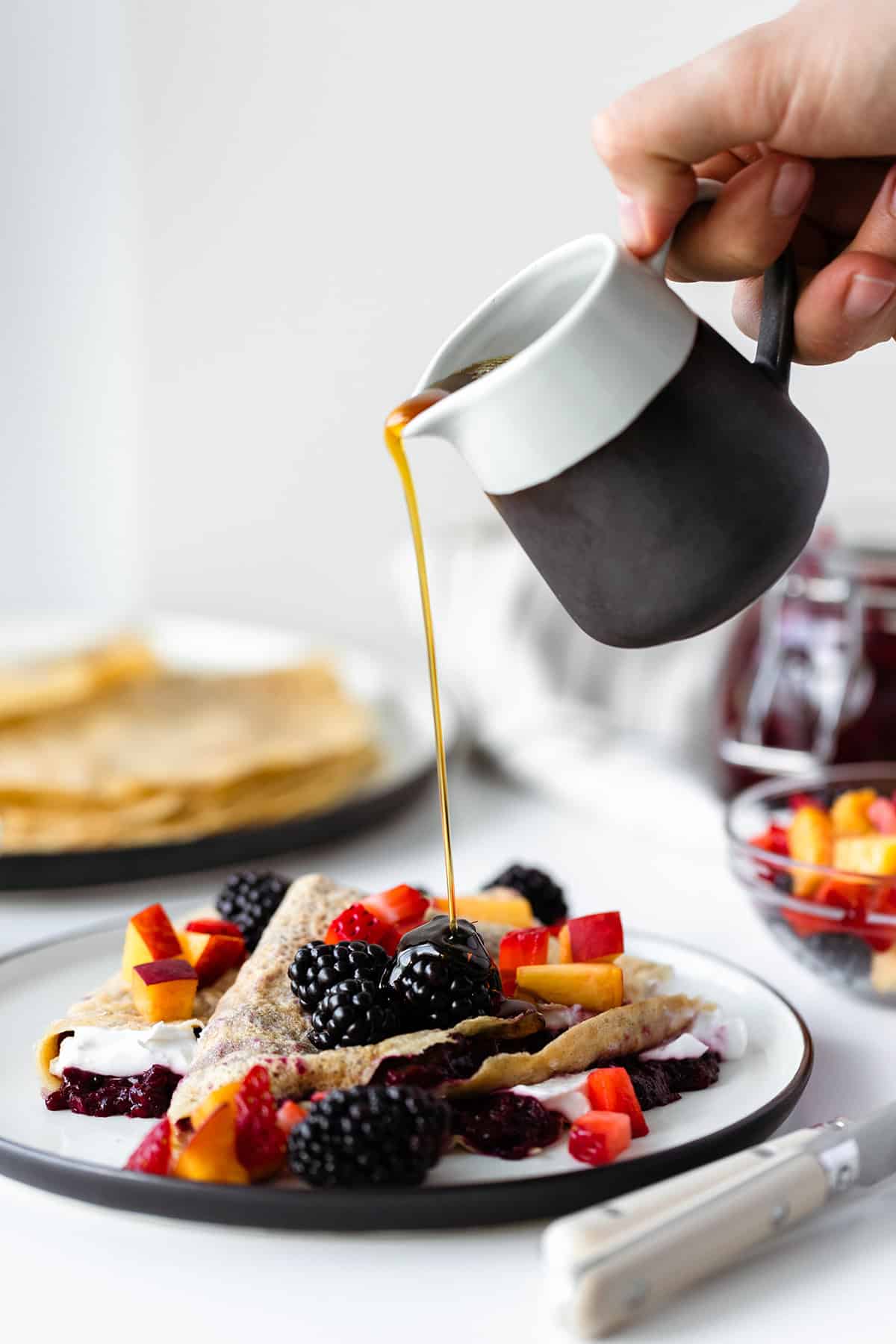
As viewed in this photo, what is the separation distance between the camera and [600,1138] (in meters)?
1.08

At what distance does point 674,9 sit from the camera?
10.8 feet

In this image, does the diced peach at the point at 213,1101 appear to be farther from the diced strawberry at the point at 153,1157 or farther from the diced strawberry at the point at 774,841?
the diced strawberry at the point at 774,841

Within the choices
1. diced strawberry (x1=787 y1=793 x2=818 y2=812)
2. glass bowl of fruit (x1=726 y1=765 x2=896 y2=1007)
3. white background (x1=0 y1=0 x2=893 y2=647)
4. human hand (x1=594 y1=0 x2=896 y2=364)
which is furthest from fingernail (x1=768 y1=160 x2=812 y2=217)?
white background (x1=0 y1=0 x2=893 y2=647)

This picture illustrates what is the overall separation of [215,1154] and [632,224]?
798mm

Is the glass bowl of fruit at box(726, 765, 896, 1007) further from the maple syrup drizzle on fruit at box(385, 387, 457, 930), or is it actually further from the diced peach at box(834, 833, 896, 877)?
the maple syrup drizzle on fruit at box(385, 387, 457, 930)

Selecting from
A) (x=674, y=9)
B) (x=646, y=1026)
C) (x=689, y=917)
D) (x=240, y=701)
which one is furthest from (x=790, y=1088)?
(x=674, y=9)

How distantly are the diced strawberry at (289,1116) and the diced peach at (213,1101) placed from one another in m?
0.04

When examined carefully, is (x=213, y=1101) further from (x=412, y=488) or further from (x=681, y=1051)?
(x=412, y=488)

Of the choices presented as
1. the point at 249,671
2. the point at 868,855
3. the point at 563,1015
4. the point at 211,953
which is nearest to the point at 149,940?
the point at 211,953

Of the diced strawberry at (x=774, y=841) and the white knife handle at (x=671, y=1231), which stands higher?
the diced strawberry at (x=774, y=841)

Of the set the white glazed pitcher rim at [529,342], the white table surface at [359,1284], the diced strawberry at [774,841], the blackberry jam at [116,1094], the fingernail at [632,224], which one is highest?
the fingernail at [632,224]

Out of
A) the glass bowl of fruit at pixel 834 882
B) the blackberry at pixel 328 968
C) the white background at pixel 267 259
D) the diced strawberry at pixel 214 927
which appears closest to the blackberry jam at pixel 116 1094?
the blackberry at pixel 328 968

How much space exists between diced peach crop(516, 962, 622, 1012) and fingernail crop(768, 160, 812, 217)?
668 mm

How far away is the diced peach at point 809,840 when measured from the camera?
1.59 meters
